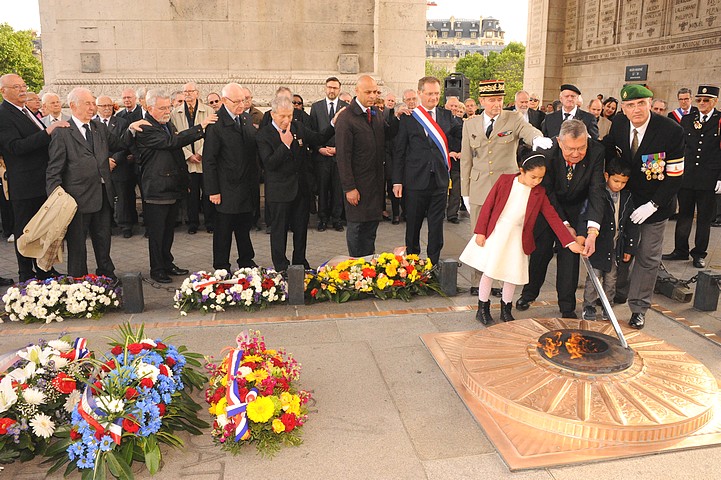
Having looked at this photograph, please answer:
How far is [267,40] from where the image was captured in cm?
1012

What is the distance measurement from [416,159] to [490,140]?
86 centimetres

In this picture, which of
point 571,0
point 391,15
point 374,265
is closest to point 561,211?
point 374,265

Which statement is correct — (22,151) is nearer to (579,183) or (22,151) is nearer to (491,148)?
(491,148)

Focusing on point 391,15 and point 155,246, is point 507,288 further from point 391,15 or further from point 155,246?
point 391,15

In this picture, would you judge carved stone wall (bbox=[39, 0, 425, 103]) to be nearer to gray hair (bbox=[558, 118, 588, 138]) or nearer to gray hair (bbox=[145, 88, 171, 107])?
gray hair (bbox=[145, 88, 171, 107])

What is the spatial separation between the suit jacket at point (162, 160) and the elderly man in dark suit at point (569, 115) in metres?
4.53

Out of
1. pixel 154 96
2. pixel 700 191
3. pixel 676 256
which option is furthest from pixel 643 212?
pixel 154 96

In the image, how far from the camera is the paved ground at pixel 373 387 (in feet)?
10.1

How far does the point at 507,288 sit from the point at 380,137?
2.22 metres

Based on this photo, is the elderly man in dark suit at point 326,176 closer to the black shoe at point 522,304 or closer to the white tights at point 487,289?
the black shoe at point 522,304

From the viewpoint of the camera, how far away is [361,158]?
621 centimetres

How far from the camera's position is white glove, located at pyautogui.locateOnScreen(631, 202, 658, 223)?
488 cm

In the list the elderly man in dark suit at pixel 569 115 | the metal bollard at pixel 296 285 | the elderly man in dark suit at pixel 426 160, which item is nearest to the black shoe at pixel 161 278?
the metal bollard at pixel 296 285

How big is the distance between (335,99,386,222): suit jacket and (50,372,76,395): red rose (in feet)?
11.4
